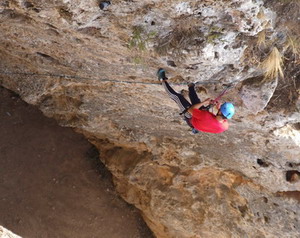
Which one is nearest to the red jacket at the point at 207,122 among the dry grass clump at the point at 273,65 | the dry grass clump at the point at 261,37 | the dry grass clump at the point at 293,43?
the dry grass clump at the point at 273,65

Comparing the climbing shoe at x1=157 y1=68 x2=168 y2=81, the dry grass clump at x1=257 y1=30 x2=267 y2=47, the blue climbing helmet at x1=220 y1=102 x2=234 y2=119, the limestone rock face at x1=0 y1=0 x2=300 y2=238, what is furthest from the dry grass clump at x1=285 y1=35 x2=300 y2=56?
the climbing shoe at x1=157 y1=68 x2=168 y2=81

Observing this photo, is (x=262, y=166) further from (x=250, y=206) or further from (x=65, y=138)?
(x=65, y=138)

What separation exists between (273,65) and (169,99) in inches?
60.1

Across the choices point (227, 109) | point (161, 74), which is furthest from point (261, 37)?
point (161, 74)

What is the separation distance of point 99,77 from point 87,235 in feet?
13.6

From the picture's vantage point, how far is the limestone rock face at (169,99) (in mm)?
3930

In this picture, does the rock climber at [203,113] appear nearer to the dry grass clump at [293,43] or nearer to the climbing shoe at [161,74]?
the climbing shoe at [161,74]

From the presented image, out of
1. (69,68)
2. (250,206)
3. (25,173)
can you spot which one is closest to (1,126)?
(25,173)

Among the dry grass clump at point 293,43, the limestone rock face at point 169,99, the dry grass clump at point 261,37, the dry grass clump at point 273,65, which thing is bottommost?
the limestone rock face at point 169,99

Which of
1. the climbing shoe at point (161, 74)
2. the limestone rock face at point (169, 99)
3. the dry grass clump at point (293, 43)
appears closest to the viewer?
the limestone rock face at point (169, 99)

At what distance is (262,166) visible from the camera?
18.8 feet

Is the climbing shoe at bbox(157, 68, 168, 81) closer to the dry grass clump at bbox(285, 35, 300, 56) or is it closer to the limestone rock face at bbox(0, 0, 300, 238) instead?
the limestone rock face at bbox(0, 0, 300, 238)

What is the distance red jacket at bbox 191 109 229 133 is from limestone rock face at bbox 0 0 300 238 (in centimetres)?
47

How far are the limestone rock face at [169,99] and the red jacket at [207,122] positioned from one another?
0.47m
